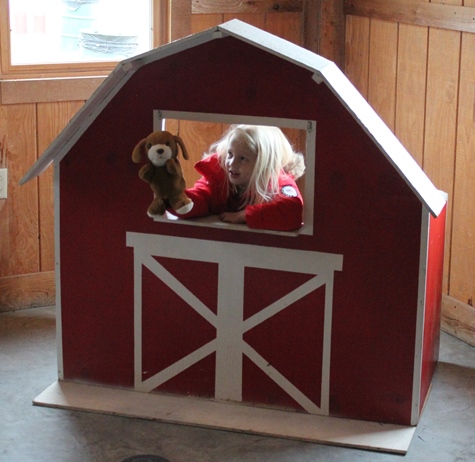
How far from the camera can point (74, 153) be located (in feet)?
10.9

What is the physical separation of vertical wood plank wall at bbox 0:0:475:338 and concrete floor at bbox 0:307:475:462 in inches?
30.4

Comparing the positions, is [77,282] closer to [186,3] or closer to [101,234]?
[101,234]

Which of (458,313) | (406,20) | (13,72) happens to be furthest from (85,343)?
(406,20)

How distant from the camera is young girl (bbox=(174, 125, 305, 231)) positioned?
3168 millimetres

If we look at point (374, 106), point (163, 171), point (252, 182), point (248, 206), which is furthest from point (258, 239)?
point (374, 106)

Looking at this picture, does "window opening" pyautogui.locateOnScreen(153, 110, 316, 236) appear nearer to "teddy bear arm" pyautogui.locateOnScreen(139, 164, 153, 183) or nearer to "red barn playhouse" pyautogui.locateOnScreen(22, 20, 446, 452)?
"red barn playhouse" pyautogui.locateOnScreen(22, 20, 446, 452)

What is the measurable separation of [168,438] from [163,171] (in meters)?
0.89

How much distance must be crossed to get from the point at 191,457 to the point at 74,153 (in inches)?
44.5

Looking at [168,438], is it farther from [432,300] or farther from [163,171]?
[432,300]

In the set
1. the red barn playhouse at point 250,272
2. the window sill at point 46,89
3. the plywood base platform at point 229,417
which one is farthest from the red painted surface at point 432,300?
the window sill at point 46,89

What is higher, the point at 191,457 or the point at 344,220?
the point at 344,220

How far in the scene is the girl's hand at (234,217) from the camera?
128 inches

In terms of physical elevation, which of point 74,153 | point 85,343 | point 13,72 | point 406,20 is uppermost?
point 406,20

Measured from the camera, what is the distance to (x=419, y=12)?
3.95 m
